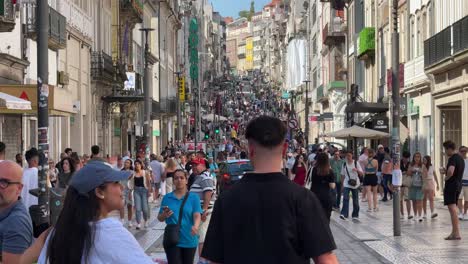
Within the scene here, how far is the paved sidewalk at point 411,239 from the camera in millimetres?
15405

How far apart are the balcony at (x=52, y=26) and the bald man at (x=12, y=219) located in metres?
22.7

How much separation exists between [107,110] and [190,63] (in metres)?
74.9

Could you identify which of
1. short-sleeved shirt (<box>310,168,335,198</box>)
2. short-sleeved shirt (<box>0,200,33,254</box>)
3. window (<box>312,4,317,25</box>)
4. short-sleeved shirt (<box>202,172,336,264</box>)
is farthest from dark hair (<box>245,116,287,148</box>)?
window (<box>312,4,317,25</box>)

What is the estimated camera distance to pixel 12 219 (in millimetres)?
5957

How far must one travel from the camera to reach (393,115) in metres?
19.5

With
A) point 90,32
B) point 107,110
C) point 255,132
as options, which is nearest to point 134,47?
point 107,110

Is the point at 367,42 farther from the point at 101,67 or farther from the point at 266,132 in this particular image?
the point at 266,132

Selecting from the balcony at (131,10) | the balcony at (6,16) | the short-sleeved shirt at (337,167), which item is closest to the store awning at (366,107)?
the short-sleeved shirt at (337,167)

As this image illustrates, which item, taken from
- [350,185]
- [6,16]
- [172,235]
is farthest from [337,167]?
[172,235]

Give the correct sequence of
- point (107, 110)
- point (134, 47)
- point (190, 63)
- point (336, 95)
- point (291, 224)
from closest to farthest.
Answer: point (291, 224)
point (107, 110)
point (134, 47)
point (336, 95)
point (190, 63)

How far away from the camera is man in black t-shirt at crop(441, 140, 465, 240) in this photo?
680 inches

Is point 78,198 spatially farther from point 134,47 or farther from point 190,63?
point 190,63

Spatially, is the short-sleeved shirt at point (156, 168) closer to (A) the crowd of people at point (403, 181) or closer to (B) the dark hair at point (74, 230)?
(A) the crowd of people at point (403, 181)

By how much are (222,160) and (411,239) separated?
59.6 ft
